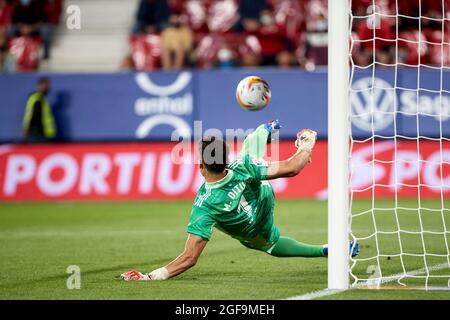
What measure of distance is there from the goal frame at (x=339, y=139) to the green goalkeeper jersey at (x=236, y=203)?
826 millimetres

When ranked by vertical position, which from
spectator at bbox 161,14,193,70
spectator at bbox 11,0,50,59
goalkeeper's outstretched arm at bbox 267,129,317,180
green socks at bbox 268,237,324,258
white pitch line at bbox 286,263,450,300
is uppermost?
spectator at bbox 11,0,50,59

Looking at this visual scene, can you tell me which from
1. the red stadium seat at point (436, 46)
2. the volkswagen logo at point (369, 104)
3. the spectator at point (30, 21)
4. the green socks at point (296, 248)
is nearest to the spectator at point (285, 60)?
the volkswagen logo at point (369, 104)

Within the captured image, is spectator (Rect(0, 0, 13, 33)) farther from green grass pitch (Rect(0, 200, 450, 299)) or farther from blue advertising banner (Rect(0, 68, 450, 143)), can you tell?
green grass pitch (Rect(0, 200, 450, 299))

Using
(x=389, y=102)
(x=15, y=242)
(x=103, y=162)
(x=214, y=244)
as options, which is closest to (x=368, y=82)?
(x=389, y=102)

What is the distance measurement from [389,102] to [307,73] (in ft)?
5.77

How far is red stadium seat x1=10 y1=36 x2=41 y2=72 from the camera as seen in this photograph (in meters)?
20.1

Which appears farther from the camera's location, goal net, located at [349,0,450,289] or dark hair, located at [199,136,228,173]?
goal net, located at [349,0,450,289]

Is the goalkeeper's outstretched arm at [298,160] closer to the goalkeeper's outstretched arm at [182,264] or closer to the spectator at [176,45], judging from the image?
the goalkeeper's outstretched arm at [182,264]

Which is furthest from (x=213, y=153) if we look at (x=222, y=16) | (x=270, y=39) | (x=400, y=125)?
(x=222, y=16)

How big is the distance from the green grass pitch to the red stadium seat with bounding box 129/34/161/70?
4111 mm

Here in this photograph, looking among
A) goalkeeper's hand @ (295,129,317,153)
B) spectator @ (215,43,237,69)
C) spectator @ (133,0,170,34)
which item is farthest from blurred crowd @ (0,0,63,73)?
goalkeeper's hand @ (295,129,317,153)

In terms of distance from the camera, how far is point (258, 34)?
1922 cm

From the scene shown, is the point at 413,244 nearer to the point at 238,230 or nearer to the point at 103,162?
the point at 238,230

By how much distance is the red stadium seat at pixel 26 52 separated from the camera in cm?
2014
